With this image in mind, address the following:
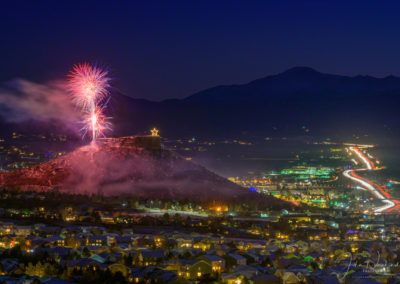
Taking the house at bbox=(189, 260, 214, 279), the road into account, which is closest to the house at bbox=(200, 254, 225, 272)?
the house at bbox=(189, 260, 214, 279)

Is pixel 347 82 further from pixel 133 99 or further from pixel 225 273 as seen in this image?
pixel 225 273

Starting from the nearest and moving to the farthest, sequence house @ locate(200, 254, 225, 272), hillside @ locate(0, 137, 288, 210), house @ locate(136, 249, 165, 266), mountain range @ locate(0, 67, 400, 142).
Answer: house @ locate(200, 254, 225, 272) < house @ locate(136, 249, 165, 266) < hillside @ locate(0, 137, 288, 210) < mountain range @ locate(0, 67, 400, 142)

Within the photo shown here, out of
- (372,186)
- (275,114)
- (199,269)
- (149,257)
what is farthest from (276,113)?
(199,269)

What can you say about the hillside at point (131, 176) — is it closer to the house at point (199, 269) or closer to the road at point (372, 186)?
the road at point (372, 186)

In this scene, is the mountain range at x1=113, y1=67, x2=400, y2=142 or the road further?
the mountain range at x1=113, y1=67, x2=400, y2=142

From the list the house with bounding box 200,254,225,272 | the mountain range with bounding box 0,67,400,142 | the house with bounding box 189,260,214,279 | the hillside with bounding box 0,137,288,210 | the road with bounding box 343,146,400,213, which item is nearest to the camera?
the house with bounding box 189,260,214,279

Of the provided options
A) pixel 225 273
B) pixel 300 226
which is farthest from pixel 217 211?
pixel 225 273

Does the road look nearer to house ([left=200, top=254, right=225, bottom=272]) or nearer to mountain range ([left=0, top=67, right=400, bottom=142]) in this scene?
mountain range ([left=0, top=67, right=400, bottom=142])

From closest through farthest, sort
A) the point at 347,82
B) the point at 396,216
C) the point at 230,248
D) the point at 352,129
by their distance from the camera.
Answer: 1. the point at 230,248
2. the point at 396,216
3. the point at 352,129
4. the point at 347,82
